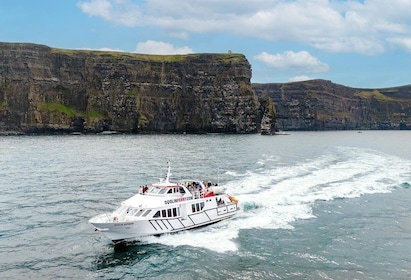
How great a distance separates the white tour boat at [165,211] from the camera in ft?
123

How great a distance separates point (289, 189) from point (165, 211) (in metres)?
26.0

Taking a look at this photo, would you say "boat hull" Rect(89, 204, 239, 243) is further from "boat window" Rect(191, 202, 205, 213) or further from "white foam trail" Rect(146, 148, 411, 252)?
"white foam trail" Rect(146, 148, 411, 252)

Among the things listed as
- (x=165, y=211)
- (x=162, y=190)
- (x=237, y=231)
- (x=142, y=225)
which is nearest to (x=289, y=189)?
(x=237, y=231)

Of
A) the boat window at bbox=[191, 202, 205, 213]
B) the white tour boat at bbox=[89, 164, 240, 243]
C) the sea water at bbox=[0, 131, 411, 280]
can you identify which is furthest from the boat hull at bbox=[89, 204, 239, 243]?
the sea water at bbox=[0, 131, 411, 280]

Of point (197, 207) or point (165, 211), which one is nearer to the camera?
point (165, 211)

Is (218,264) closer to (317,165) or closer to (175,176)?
(175,176)

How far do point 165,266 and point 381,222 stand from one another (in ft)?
81.9

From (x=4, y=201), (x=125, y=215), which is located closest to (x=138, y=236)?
(x=125, y=215)

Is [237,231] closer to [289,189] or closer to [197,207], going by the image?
[197,207]

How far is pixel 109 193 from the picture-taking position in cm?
5872

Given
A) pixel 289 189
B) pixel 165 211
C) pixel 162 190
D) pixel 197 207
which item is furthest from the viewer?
pixel 289 189

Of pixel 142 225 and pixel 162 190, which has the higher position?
pixel 162 190

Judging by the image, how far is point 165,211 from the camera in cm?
4019

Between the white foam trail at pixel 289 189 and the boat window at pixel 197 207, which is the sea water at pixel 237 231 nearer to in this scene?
the white foam trail at pixel 289 189
